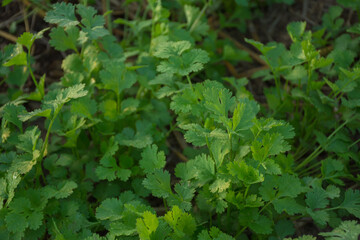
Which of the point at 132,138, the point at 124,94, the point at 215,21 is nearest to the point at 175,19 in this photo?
the point at 215,21

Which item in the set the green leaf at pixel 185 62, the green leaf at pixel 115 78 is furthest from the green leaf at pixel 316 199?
the green leaf at pixel 115 78

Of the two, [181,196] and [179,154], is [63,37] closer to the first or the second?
[179,154]

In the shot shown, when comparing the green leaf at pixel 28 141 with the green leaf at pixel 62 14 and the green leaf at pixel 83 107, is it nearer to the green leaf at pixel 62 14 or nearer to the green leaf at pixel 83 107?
the green leaf at pixel 83 107

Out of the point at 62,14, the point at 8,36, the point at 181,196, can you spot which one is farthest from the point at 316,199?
the point at 8,36

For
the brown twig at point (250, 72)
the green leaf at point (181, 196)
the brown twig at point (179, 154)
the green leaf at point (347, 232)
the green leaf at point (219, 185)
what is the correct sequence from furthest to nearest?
the brown twig at point (250, 72) → the brown twig at point (179, 154) → the green leaf at point (181, 196) → the green leaf at point (219, 185) → the green leaf at point (347, 232)

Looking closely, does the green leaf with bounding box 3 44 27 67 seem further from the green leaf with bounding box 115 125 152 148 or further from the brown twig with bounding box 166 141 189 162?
the brown twig with bounding box 166 141 189 162

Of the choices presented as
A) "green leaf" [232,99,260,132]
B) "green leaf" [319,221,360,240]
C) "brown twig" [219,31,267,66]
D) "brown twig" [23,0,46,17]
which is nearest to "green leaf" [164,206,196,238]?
"green leaf" [232,99,260,132]

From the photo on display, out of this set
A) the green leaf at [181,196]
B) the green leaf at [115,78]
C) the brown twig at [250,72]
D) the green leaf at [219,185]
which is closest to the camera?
the green leaf at [219,185]

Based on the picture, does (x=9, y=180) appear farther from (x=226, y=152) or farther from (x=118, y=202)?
(x=226, y=152)
